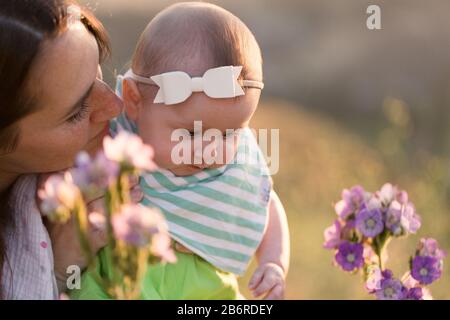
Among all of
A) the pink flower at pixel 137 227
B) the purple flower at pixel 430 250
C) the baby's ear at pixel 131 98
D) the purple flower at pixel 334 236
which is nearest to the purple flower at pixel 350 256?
the purple flower at pixel 334 236

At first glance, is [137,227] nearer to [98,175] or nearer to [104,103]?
[98,175]

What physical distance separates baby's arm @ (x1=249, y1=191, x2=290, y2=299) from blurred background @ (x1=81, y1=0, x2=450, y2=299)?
0.52 metres

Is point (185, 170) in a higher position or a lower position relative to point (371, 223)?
higher

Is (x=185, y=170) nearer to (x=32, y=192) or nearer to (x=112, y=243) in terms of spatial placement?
(x=32, y=192)

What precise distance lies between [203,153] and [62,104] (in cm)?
32

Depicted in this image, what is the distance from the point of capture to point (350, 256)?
6.22 feet

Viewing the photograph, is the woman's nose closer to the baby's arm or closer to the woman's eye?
the woman's eye

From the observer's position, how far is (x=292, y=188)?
13.7ft

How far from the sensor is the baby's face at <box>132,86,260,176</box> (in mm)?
1941

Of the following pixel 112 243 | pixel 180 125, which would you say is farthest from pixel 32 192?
pixel 112 243

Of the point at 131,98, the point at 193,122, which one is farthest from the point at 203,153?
the point at 131,98

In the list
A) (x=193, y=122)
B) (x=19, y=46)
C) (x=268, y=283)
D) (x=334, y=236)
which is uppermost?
(x=19, y=46)

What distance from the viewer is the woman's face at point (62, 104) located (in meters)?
1.83

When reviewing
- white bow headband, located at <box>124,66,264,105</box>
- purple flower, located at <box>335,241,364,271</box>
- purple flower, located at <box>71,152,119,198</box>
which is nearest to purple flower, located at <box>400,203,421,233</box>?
purple flower, located at <box>335,241,364,271</box>
